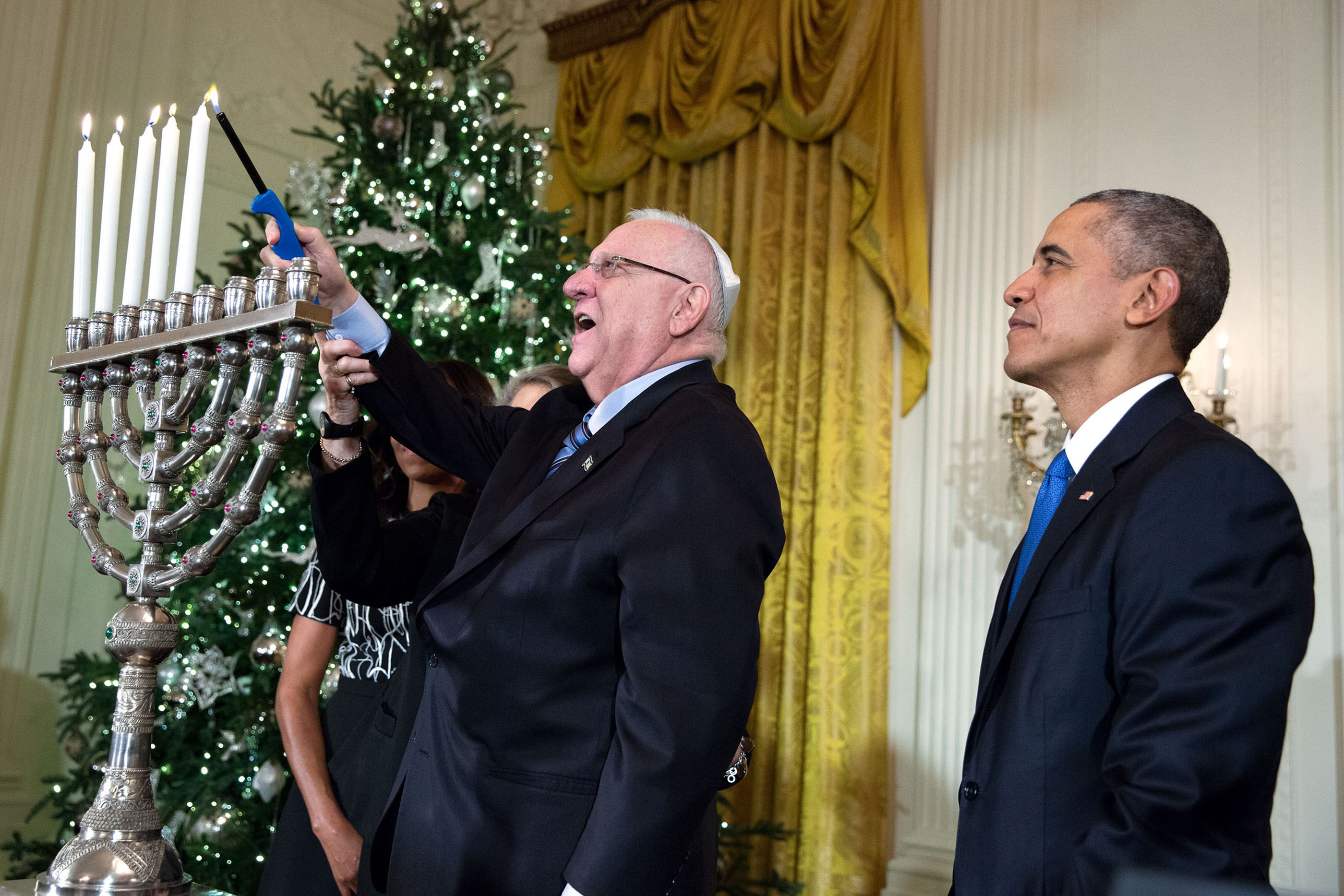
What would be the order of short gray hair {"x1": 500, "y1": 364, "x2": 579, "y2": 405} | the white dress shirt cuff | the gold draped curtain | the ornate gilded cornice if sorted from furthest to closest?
1. the ornate gilded cornice
2. the gold draped curtain
3. short gray hair {"x1": 500, "y1": 364, "x2": 579, "y2": 405}
4. the white dress shirt cuff

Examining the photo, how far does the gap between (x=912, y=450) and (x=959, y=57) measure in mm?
1606

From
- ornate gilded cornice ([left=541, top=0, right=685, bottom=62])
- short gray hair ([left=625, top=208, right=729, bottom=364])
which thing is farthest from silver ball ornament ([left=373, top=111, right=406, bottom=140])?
short gray hair ([left=625, top=208, right=729, bottom=364])

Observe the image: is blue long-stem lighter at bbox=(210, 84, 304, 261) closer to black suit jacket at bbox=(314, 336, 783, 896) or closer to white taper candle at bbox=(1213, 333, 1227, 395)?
black suit jacket at bbox=(314, 336, 783, 896)

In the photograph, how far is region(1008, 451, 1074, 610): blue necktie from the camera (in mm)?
1569

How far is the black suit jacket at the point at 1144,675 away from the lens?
117cm

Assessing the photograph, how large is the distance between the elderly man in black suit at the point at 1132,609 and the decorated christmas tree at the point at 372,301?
7.61 feet

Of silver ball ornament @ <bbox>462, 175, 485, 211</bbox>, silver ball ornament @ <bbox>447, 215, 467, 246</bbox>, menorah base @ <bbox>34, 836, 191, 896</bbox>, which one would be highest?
silver ball ornament @ <bbox>462, 175, 485, 211</bbox>

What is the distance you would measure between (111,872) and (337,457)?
0.68m

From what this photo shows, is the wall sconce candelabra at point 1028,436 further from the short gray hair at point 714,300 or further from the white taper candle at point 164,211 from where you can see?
the white taper candle at point 164,211

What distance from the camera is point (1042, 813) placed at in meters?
1.31

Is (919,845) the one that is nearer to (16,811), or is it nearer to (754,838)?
(754,838)

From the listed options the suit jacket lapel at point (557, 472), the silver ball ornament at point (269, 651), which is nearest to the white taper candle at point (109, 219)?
the suit jacket lapel at point (557, 472)

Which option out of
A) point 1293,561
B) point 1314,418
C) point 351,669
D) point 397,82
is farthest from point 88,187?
point 1314,418

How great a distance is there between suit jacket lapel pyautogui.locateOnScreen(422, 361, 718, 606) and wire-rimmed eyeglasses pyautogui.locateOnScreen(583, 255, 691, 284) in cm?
15
